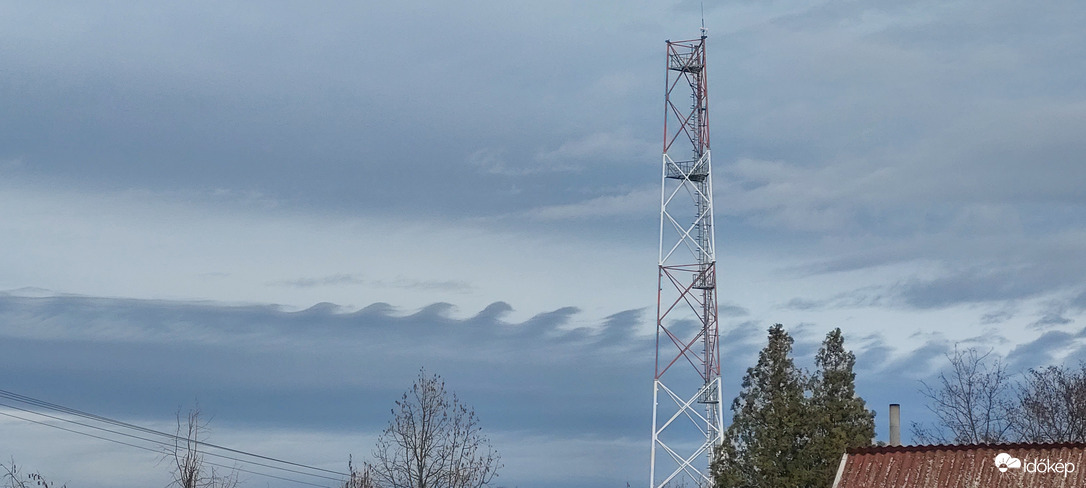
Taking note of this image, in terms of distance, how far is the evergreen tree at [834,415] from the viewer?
43.4 m

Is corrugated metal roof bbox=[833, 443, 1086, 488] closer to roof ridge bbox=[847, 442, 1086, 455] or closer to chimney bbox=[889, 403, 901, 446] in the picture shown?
roof ridge bbox=[847, 442, 1086, 455]

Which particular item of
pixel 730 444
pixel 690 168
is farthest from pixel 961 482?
pixel 690 168

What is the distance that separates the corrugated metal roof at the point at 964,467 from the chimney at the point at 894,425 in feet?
21.5

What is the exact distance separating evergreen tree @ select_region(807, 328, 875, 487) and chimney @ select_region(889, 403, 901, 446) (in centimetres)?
149

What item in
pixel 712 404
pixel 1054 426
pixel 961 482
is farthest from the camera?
pixel 1054 426

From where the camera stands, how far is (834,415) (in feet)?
145

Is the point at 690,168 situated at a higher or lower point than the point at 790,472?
higher

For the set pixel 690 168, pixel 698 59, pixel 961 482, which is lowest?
pixel 961 482

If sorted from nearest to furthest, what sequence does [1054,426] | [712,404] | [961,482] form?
[961,482] < [712,404] < [1054,426]

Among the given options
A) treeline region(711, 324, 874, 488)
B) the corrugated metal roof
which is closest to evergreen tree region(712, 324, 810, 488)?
treeline region(711, 324, 874, 488)

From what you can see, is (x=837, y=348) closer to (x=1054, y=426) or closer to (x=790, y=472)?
(x=790, y=472)

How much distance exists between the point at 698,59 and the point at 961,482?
23745 mm

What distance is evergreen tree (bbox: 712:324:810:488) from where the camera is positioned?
44.0 metres

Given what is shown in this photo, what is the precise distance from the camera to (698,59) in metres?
52.3
